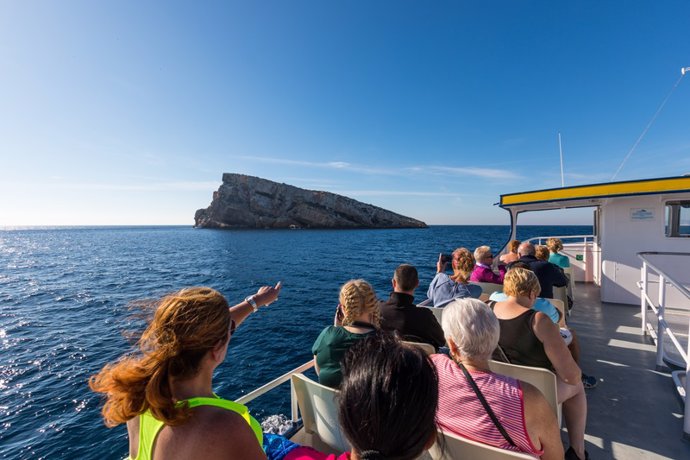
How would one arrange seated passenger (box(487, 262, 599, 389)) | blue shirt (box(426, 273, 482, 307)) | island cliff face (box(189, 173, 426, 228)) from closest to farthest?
seated passenger (box(487, 262, 599, 389)), blue shirt (box(426, 273, 482, 307)), island cliff face (box(189, 173, 426, 228))

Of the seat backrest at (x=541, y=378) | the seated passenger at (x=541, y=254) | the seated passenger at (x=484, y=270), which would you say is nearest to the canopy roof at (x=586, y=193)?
the seated passenger at (x=541, y=254)

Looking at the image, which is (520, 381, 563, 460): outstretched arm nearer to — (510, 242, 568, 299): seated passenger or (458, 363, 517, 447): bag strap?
(458, 363, 517, 447): bag strap

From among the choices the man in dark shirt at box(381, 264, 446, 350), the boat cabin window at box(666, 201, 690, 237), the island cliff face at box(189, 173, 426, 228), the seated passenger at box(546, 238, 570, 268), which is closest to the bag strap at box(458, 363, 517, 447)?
the man in dark shirt at box(381, 264, 446, 350)

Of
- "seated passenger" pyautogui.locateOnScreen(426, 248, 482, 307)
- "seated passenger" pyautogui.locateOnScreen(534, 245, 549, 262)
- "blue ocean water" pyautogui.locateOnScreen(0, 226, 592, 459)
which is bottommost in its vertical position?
"blue ocean water" pyautogui.locateOnScreen(0, 226, 592, 459)

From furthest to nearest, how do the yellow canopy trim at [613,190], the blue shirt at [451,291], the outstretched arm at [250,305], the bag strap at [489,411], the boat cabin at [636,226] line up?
the boat cabin at [636,226] < the yellow canopy trim at [613,190] < the blue shirt at [451,291] < the outstretched arm at [250,305] < the bag strap at [489,411]

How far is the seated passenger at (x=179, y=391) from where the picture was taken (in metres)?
1.15

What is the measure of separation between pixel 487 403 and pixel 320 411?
1219 millimetres

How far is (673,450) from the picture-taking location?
2754 mm

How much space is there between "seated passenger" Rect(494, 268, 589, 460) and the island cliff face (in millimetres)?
87323

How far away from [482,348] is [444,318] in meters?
0.26

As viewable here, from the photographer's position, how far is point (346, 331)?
2473mm

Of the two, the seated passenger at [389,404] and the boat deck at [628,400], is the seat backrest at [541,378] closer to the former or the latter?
the boat deck at [628,400]

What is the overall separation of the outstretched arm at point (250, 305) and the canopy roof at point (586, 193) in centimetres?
753

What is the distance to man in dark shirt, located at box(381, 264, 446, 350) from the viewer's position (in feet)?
10.0
